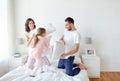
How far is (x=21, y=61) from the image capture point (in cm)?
454

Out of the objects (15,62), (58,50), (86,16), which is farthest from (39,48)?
(86,16)

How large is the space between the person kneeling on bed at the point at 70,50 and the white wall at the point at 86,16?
1.20m

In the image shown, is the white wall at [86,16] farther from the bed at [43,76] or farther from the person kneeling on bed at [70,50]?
the bed at [43,76]

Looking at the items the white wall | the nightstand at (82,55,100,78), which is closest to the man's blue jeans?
the nightstand at (82,55,100,78)

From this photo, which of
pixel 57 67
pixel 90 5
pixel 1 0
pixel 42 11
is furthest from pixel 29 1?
pixel 57 67

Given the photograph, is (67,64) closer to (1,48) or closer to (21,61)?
(21,61)

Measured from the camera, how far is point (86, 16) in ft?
16.9

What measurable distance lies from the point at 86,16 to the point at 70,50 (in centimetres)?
159

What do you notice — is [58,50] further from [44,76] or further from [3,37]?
[3,37]

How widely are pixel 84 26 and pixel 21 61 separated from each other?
1.90 meters

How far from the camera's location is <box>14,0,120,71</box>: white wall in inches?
201

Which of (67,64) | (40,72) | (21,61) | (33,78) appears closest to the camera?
(33,78)

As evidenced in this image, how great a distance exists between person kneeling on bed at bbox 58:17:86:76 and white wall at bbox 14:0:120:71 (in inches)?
47.1

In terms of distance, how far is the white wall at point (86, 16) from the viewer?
16.8 feet
